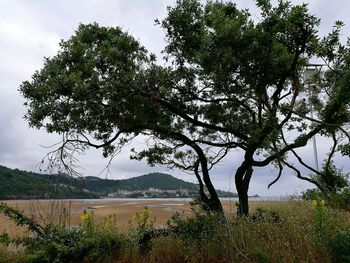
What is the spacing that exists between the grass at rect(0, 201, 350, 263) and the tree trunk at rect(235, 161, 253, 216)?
137cm

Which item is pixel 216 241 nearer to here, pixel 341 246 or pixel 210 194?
pixel 341 246

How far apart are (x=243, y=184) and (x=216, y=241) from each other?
8.82 ft

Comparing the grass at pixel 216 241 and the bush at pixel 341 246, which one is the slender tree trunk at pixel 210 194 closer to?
the grass at pixel 216 241

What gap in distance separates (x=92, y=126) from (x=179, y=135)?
6.31ft

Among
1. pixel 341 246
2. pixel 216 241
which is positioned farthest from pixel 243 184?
pixel 341 246

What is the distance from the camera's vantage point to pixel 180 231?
24.3 feet

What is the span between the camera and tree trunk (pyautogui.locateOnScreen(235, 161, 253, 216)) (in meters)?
9.10

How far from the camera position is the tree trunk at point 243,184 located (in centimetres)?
910

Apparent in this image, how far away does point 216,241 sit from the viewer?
6.86 metres

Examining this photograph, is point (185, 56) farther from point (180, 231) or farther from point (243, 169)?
point (180, 231)

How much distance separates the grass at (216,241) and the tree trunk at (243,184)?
1.37 meters

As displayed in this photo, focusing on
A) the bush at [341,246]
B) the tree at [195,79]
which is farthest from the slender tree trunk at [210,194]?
the bush at [341,246]

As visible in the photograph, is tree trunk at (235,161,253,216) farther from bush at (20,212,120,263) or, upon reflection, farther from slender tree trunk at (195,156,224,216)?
bush at (20,212,120,263)

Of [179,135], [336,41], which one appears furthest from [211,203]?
[336,41]
